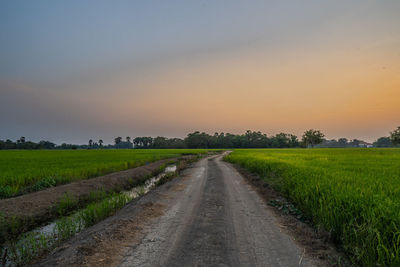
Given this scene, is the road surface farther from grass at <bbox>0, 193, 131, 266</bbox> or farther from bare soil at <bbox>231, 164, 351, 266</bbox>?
grass at <bbox>0, 193, 131, 266</bbox>

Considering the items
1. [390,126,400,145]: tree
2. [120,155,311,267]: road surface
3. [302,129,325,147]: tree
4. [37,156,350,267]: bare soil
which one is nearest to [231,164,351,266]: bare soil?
[37,156,350,267]: bare soil

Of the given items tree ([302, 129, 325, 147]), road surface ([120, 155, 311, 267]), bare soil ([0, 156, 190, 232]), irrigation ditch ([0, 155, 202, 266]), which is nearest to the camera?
road surface ([120, 155, 311, 267])

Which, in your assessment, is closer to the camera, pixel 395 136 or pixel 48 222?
pixel 48 222

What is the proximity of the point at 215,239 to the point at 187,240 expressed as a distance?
2.12 feet

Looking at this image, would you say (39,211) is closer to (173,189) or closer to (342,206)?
(173,189)

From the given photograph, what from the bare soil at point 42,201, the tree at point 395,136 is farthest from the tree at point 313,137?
the bare soil at point 42,201

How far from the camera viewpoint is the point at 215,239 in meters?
4.85

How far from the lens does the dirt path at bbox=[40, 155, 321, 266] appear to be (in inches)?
156

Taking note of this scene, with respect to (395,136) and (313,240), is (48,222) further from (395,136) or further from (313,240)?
(395,136)

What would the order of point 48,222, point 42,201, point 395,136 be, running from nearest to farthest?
point 48,222
point 42,201
point 395,136

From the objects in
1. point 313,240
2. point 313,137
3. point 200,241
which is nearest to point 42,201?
point 200,241

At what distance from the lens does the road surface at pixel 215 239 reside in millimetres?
3951

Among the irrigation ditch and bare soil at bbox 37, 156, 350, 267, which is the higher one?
bare soil at bbox 37, 156, 350, 267

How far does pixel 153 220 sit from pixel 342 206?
5.06 metres
